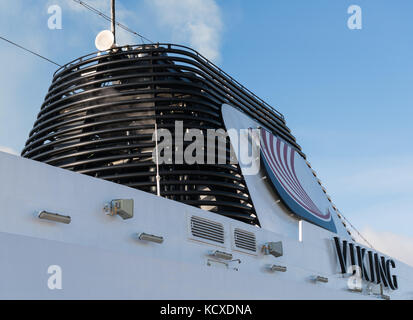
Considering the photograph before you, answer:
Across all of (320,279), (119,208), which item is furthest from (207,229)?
(320,279)

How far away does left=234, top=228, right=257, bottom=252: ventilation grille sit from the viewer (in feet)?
48.6

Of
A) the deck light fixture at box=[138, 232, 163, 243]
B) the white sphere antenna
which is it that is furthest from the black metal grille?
the deck light fixture at box=[138, 232, 163, 243]

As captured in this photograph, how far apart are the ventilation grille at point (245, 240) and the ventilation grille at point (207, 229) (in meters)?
0.65

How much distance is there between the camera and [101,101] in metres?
20.6

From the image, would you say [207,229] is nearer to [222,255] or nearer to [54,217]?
[222,255]

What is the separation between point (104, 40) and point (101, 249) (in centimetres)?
1439

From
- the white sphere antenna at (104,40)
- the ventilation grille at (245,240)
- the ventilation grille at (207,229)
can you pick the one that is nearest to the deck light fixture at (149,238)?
the ventilation grille at (207,229)

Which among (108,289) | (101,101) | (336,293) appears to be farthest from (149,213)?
(101,101)

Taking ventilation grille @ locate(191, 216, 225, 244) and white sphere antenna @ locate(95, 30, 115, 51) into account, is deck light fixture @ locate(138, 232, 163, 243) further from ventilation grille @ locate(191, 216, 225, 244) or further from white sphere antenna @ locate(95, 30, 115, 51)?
white sphere antenna @ locate(95, 30, 115, 51)

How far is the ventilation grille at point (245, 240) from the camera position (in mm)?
14828

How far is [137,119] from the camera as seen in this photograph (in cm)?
1947
